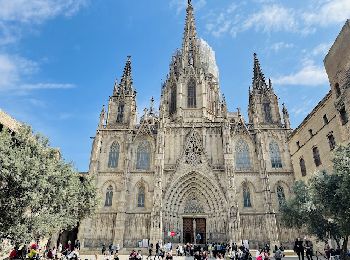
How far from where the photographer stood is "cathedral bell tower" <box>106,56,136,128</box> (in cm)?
3662

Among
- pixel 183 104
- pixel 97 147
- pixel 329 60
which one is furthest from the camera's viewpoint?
pixel 183 104

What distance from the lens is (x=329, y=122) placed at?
2434 centimetres

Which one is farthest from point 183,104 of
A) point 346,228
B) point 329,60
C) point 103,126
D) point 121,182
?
point 346,228

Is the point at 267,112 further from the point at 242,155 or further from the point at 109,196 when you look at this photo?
the point at 109,196

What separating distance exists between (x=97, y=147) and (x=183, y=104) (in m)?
12.8

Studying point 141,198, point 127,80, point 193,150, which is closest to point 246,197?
point 193,150

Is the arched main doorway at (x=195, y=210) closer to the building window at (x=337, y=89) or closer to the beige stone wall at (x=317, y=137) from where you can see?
the beige stone wall at (x=317, y=137)

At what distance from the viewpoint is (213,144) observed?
113ft

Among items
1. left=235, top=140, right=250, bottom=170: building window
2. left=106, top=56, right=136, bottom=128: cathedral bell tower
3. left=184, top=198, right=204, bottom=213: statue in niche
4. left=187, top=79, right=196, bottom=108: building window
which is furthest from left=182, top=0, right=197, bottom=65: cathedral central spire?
left=184, top=198, right=204, bottom=213: statue in niche

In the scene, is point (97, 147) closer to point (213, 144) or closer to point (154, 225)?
point (154, 225)

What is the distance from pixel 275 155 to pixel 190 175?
35.1ft

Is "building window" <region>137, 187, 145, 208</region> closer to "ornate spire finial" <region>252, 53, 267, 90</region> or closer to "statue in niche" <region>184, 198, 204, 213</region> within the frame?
"statue in niche" <region>184, 198, 204, 213</region>

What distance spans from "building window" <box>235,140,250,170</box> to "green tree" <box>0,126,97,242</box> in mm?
20754

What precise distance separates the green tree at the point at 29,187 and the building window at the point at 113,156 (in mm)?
14833
